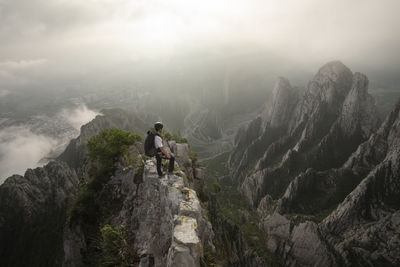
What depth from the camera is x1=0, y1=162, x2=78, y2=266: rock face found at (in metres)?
73.4

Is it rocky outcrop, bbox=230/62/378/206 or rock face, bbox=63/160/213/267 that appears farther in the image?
rocky outcrop, bbox=230/62/378/206

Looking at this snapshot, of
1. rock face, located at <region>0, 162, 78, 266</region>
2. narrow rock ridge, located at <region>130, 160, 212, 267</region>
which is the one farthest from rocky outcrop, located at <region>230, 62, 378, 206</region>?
narrow rock ridge, located at <region>130, 160, 212, 267</region>

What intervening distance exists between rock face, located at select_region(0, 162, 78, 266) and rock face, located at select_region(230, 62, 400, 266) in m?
87.7

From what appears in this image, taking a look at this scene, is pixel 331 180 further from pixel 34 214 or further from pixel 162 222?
pixel 34 214

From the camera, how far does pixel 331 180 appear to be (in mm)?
112500

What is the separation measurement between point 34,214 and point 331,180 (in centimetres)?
13574

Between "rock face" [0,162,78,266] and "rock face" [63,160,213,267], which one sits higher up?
"rock face" [63,160,213,267]

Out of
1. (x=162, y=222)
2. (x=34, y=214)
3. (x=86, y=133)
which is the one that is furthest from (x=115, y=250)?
(x=86, y=133)

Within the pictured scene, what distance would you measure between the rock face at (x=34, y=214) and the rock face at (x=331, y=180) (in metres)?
87.7

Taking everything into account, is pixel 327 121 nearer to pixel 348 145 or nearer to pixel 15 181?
pixel 348 145

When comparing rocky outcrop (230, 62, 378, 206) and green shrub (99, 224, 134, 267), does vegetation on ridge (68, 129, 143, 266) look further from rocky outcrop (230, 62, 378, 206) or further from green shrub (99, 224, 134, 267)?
rocky outcrop (230, 62, 378, 206)

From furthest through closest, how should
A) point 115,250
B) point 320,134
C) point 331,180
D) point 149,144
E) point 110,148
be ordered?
point 320,134 < point 331,180 < point 110,148 < point 149,144 < point 115,250

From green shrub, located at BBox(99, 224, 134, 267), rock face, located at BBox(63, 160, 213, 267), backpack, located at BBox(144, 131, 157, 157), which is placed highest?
backpack, located at BBox(144, 131, 157, 157)

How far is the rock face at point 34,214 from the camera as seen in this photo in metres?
73.4
